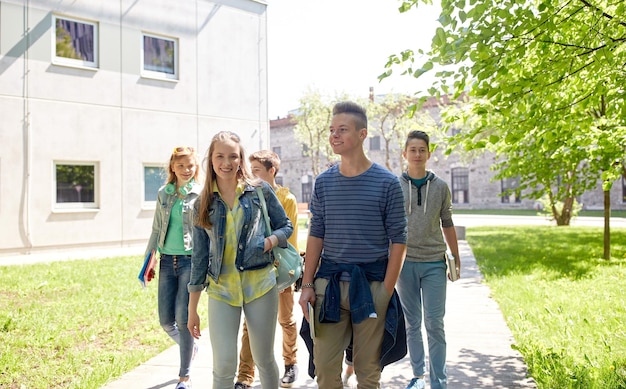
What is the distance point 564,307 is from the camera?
755 centimetres

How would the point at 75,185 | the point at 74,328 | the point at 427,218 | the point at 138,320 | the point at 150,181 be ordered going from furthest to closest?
the point at 150,181 → the point at 75,185 → the point at 138,320 → the point at 74,328 → the point at 427,218

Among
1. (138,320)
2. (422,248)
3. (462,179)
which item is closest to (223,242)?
(422,248)

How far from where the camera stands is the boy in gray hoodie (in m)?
4.41

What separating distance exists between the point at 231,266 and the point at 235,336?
46 cm

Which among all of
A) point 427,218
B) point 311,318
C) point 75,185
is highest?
point 75,185

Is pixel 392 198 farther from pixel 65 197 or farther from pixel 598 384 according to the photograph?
pixel 65 197

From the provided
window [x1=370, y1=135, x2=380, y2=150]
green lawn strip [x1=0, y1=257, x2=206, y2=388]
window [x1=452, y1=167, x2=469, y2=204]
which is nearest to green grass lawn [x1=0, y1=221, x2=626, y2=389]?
green lawn strip [x1=0, y1=257, x2=206, y2=388]

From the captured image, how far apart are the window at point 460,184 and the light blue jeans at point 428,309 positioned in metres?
42.7

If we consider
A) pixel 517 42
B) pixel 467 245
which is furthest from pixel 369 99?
pixel 517 42

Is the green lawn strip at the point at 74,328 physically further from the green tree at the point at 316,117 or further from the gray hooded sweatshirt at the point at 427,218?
the green tree at the point at 316,117

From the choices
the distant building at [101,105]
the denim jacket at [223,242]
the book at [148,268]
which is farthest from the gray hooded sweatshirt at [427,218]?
the distant building at [101,105]

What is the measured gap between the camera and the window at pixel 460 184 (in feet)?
150

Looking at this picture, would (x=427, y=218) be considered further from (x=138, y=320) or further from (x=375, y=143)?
(x=375, y=143)

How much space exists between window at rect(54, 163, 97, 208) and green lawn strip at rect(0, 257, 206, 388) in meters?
4.87
